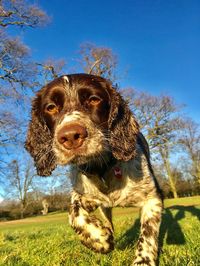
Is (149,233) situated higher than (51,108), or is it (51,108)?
(51,108)

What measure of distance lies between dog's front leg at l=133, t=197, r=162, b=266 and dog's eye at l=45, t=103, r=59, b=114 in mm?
1359

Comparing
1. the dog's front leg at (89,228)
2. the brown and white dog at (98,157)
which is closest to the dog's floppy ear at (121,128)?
the brown and white dog at (98,157)

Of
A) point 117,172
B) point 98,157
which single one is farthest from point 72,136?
point 117,172

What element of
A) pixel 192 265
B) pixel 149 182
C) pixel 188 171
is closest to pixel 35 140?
pixel 149 182

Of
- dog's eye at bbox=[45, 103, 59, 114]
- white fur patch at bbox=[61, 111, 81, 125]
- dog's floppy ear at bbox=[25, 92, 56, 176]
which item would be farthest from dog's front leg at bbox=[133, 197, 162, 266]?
dog's eye at bbox=[45, 103, 59, 114]

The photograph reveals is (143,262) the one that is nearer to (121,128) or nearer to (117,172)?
(117,172)

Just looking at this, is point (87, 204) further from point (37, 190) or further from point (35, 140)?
point (37, 190)

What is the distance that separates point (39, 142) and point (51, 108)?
1.65ft

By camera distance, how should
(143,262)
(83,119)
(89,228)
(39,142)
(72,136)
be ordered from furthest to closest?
(39,142)
(89,228)
(83,119)
(143,262)
(72,136)

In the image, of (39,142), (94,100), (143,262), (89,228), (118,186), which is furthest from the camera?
(39,142)

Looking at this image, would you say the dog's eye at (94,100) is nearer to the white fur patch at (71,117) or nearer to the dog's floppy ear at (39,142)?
the white fur patch at (71,117)

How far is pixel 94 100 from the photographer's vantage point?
149 inches

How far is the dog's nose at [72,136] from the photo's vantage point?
2773 millimetres

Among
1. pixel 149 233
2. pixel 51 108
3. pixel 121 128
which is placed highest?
pixel 51 108
